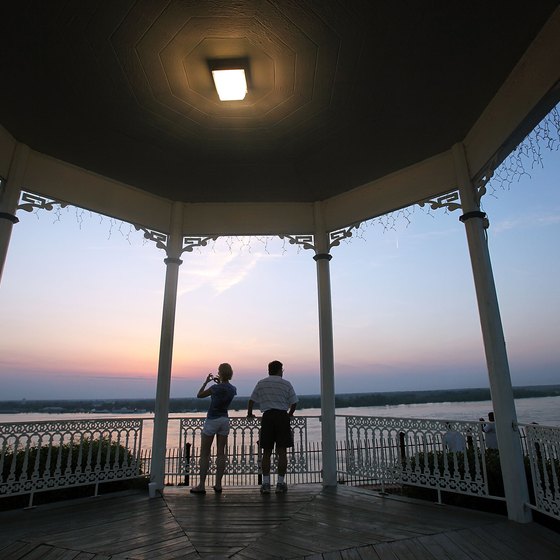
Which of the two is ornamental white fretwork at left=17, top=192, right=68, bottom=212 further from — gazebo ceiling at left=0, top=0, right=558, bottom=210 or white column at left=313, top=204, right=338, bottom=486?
white column at left=313, top=204, right=338, bottom=486

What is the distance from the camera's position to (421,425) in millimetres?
3861

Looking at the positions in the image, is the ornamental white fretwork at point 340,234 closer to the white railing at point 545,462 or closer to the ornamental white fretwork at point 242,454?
the ornamental white fretwork at point 242,454

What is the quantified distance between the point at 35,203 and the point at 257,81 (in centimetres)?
284

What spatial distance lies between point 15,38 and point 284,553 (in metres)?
3.94

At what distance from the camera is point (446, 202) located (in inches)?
155

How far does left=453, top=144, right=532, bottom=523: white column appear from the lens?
301 centimetres

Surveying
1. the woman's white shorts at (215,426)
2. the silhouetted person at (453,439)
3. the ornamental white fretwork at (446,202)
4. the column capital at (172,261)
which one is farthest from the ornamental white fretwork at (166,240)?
the silhouetted person at (453,439)

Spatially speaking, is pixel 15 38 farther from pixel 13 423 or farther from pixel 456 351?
pixel 456 351

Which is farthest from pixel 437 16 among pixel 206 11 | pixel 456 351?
pixel 456 351

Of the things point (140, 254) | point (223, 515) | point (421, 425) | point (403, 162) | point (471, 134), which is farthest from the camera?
point (140, 254)

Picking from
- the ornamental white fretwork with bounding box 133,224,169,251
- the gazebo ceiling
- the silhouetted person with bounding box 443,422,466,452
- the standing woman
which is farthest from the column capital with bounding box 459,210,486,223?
the ornamental white fretwork with bounding box 133,224,169,251

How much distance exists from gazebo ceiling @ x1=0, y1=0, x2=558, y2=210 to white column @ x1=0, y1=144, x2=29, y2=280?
0.18m

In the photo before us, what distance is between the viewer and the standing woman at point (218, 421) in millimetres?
4043

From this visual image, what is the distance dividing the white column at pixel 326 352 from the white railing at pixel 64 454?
2353 millimetres
